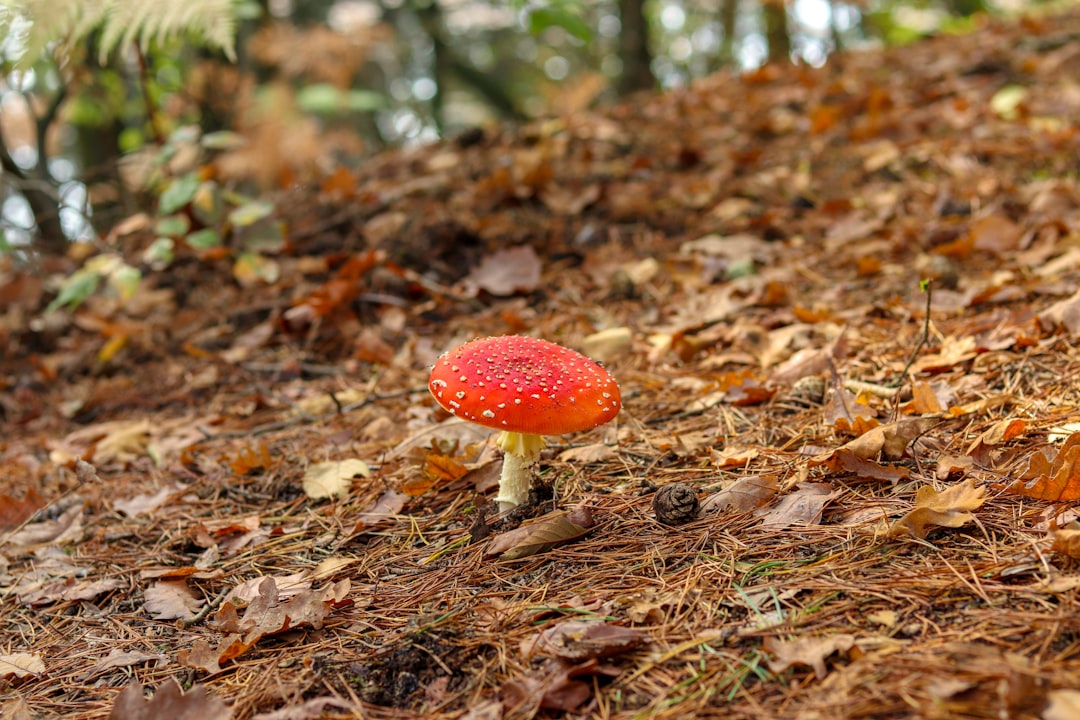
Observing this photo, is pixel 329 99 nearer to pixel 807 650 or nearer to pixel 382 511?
pixel 382 511

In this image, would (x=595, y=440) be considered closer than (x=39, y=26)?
Yes

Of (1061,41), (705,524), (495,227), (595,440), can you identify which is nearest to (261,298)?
(495,227)

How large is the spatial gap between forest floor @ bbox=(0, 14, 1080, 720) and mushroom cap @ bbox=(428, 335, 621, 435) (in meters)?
0.31

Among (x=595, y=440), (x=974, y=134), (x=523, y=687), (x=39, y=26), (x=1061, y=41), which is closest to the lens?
(x=523, y=687)

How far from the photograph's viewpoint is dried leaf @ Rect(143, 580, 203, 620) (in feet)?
7.06

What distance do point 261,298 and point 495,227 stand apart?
1311 millimetres

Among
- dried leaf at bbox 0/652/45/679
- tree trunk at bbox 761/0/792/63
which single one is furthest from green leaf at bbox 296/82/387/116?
dried leaf at bbox 0/652/45/679

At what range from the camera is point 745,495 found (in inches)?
85.2

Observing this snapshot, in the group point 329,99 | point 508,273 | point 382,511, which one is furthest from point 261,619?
point 329,99

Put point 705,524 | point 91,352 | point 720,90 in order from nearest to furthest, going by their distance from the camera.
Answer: point 705,524, point 91,352, point 720,90

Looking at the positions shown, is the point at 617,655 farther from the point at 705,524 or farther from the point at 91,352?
the point at 91,352

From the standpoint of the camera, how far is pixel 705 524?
6.90 ft

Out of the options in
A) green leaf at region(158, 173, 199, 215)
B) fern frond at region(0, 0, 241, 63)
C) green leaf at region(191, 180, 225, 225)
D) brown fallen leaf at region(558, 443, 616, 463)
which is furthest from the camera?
green leaf at region(191, 180, 225, 225)

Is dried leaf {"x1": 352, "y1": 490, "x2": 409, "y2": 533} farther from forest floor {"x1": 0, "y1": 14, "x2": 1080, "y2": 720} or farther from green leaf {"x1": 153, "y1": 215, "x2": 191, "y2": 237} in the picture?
green leaf {"x1": 153, "y1": 215, "x2": 191, "y2": 237}
